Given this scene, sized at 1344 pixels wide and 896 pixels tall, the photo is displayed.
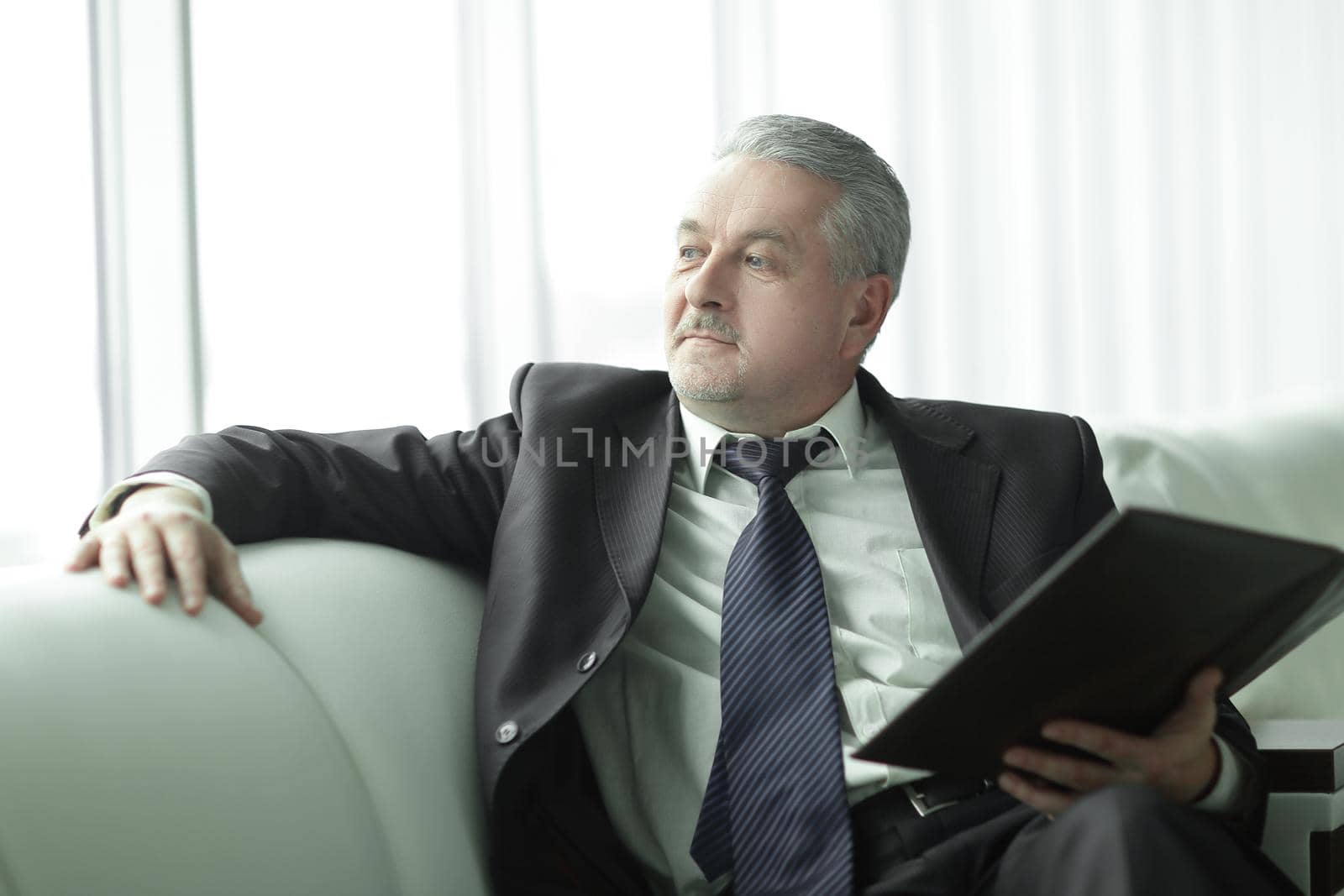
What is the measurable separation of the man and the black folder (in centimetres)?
5

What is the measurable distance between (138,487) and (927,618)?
0.94 metres

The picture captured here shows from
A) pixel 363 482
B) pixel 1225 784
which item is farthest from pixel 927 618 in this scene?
pixel 363 482

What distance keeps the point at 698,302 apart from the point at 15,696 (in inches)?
38.4

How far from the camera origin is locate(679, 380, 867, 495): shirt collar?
167cm

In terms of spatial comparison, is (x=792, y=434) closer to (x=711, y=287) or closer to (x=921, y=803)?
(x=711, y=287)

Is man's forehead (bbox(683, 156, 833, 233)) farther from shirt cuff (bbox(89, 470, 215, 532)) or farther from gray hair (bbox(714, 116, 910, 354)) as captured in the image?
shirt cuff (bbox(89, 470, 215, 532))

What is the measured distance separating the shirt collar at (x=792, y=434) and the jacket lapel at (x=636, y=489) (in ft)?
0.07

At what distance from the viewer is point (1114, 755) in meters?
1.16

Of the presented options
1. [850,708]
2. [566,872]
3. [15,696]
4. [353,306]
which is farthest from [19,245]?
[850,708]

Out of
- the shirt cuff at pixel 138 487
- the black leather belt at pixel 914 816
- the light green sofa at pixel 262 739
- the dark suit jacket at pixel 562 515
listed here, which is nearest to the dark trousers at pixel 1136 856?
the black leather belt at pixel 914 816

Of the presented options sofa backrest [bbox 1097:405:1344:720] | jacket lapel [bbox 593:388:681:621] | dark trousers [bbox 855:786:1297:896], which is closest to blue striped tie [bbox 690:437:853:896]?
jacket lapel [bbox 593:388:681:621]

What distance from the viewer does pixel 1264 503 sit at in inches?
77.4

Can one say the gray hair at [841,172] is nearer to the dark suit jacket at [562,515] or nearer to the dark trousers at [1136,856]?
the dark suit jacket at [562,515]

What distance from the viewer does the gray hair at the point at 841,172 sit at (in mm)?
1738
